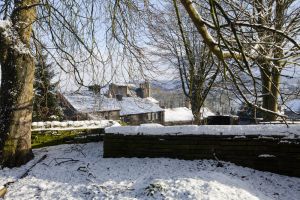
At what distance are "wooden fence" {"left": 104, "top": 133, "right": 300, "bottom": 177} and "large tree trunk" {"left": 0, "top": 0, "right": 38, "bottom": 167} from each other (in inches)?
86.0

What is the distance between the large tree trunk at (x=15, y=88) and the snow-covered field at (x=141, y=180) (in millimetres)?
480

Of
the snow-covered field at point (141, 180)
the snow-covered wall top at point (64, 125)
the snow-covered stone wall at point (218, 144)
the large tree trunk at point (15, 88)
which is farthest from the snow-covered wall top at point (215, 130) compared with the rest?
the snow-covered wall top at point (64, 125)

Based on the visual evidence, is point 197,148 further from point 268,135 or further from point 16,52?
point 16,52

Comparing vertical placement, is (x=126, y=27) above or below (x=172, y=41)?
below

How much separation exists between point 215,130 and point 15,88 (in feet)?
16.3

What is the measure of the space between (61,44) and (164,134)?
3560mm

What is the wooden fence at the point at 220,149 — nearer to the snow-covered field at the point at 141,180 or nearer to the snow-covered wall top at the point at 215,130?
the snow-covered wall top at the point at 215,130

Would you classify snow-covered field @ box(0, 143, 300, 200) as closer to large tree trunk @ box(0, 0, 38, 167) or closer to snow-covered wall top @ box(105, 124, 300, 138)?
large tree trunk @ box(0, 0, 38, 167)

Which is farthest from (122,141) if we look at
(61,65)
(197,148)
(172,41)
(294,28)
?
(172,41)

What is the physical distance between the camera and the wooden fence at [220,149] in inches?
296

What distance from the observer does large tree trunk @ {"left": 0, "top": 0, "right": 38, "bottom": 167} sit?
8.13m

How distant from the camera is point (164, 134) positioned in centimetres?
855

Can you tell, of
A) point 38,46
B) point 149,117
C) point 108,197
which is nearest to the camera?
point 108,197

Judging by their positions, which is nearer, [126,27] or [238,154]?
[238,154]
